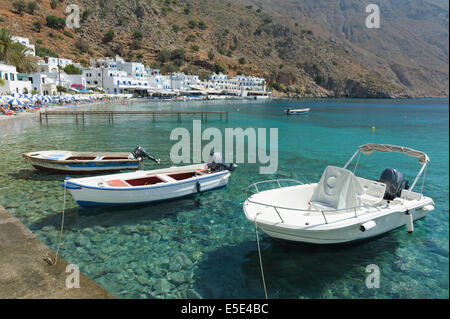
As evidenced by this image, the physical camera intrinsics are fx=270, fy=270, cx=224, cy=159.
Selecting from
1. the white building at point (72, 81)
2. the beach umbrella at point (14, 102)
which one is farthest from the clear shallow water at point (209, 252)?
the white building at point (72, 81)

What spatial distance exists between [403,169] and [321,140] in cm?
1242

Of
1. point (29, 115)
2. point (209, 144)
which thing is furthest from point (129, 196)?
point (29, 115)

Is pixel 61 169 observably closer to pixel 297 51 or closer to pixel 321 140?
pixel 321 140

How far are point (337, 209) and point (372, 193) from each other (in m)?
2.54

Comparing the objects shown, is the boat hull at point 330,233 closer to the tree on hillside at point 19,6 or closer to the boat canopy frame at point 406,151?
the boat canopy frame at point 406,151

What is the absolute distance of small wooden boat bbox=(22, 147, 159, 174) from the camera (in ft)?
47.4

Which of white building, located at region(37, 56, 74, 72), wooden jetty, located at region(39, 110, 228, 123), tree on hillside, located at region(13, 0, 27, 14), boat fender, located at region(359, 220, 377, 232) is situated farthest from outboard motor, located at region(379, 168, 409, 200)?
tree on hillside, located at region(13, 0, 27, 14)

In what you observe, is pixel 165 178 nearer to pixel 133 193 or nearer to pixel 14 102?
pixel 133 193

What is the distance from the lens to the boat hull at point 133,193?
10227 mm

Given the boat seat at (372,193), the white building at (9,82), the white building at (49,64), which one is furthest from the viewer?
the white building at (49,64)

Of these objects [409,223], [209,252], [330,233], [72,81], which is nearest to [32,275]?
[209,252]

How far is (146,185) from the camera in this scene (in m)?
10.9

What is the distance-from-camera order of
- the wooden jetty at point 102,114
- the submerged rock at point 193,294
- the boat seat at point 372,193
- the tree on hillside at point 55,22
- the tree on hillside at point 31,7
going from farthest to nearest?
the tree on hillside at point 31,7 → the tree on hillside at point 55,22 → the wooden jetty at point 102,114 → the boat seat at point 372,193 → the submerged rock at point 193,294
